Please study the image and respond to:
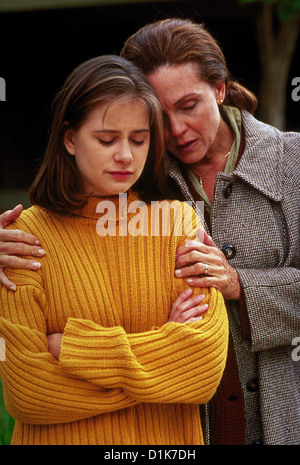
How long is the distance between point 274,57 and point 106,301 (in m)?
4.91

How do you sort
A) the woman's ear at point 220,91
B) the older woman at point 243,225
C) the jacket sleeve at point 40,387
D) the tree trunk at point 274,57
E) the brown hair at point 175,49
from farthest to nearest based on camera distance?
the tree trunk at point 274,57 → the woman's ear at point 220,91 → the brown hair at point 175,49 → the older woman at point 243,225 → the jacket sleeve at point 40,387

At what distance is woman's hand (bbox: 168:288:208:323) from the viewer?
1.81m

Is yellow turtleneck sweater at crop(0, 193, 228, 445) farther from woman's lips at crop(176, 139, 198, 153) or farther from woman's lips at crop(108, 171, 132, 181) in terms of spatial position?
woman's lips at crop(176, 139, 198, 153)

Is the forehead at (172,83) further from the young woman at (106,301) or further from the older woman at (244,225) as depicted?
the young woman at (106,301)

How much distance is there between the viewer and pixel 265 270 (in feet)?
7.20

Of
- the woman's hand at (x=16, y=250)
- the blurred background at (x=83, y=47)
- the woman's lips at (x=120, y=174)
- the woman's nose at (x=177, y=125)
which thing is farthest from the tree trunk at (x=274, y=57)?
the woman's hand at (x=16, y=250)

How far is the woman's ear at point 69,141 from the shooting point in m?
1.97

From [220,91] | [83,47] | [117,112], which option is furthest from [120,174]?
[83,47]

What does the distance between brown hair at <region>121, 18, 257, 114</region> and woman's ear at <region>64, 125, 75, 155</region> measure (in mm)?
435

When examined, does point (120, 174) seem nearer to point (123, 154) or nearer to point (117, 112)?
point (123, 154)

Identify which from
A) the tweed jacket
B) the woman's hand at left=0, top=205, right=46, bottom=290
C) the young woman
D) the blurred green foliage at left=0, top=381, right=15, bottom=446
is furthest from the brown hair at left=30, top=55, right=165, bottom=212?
the blurred green foliage at left=0, top=381, right=15, bottom=446

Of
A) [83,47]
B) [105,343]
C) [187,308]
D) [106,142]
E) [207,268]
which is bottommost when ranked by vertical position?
[105,343]

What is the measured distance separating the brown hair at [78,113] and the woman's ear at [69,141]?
0.04 ft
